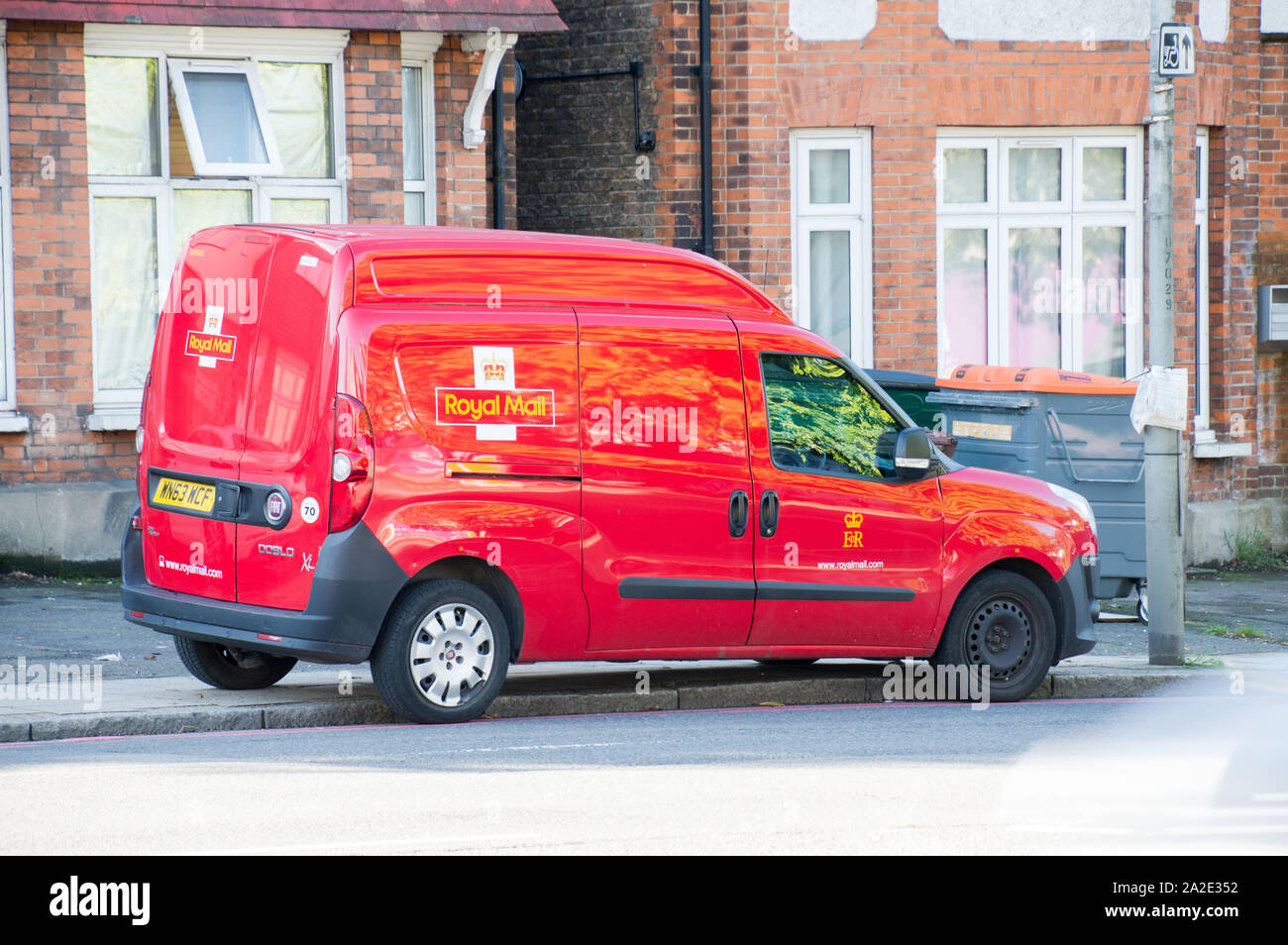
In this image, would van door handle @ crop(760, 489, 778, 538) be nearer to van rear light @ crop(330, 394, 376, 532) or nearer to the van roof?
the van roof

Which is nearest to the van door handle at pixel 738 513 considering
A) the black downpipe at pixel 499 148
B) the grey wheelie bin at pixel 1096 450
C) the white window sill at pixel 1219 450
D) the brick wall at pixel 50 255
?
the grey wheelie bin at pixel 1096 450

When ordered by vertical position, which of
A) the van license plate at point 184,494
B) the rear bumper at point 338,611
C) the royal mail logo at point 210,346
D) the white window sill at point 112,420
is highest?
the royal mail logo at point 210,346

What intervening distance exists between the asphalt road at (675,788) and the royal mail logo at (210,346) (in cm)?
179

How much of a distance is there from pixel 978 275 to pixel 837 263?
130 cm

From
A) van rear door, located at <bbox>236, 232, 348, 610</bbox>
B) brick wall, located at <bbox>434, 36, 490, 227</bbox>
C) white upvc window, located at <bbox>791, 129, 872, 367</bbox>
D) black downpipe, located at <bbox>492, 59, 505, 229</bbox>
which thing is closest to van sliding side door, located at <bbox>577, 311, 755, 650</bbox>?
van rear door, located at <bbox>236, 232, 348, 610</bbox>

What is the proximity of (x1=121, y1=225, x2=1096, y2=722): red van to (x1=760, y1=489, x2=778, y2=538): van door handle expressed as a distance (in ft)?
0.05

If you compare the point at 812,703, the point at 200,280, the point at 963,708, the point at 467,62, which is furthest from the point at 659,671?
the point at 467,62

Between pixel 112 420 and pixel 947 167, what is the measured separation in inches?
294

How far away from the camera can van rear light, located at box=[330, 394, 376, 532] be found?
8523mm

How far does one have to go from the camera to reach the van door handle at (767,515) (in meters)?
9.57

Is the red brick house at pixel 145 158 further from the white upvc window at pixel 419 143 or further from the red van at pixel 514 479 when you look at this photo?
the red van at pixel 514 479

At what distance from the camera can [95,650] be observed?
10992mm

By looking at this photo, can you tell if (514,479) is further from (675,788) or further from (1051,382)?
(1051,382)

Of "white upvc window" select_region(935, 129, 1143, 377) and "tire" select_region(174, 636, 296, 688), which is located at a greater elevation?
"white upvc window" select_region(935, 129, 1143, 377)
